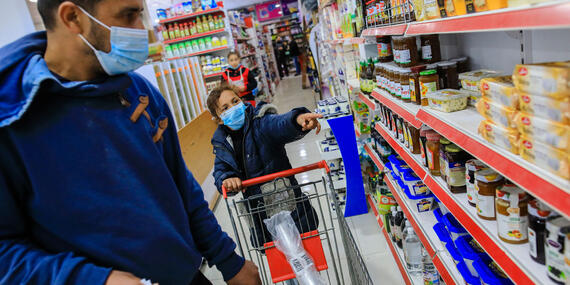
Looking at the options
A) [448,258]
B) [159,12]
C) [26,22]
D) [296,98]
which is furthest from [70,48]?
[296,98]

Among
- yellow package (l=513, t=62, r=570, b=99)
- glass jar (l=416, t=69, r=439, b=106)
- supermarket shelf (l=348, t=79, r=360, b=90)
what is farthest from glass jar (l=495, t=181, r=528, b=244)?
supermarket shelf (l=348, t=79, r=360, b=90)

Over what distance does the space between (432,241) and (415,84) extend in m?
0.91

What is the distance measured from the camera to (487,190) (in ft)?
4.53

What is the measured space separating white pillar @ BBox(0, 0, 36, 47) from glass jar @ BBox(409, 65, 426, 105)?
3.08 m

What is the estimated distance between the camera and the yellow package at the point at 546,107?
0.94m

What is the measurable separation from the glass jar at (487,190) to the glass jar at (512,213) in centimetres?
8

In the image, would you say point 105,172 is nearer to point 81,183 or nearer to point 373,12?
point 81,183

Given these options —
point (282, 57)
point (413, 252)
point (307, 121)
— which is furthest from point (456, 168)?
point (282, 57)

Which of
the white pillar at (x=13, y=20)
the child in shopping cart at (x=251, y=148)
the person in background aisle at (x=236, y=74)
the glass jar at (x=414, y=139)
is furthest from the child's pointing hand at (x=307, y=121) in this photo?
the person in background aisle at (x=236, y=74)

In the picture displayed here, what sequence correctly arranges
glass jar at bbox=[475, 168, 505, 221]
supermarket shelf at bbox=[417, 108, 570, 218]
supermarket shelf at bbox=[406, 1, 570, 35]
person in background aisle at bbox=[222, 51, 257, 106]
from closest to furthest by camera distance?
supermarket shelf at bbox=[406, 1, 570, 35]
supermarket shelf at bbox=[417, 108, 570, 218]
glass jar at bbox=[475, 168, 505, 221]
person in background aisle at bbox=[222, 51, 257, 106]

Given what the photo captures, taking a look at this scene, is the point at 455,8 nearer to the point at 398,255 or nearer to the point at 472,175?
the point at 472,175

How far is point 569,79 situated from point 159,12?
332 inches

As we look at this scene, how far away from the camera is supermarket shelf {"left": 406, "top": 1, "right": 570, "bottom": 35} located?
79 centimetres

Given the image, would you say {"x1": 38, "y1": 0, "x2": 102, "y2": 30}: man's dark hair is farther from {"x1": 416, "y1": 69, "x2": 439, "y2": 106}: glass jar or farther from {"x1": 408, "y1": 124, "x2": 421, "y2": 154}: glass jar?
{"x1": 408, "y1": 124, "x2": 421, "y2": 154}: glass jar
